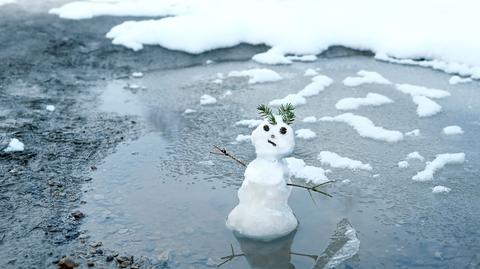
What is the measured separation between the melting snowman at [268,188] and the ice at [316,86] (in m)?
3.27

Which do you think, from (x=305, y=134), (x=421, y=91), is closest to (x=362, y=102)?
(x=421, y=91)

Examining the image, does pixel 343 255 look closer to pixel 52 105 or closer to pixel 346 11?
pixel 52 105

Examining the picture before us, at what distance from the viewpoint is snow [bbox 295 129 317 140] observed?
606 cm

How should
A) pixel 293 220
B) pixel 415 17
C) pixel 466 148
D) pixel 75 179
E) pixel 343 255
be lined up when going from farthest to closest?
pixel 415 17 < pixel 466 148 < pixel 75 179 < pixel 293 220 < pixel 343 255

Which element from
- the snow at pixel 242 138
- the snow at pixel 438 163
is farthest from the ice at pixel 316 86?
the snow at pixel 438 163

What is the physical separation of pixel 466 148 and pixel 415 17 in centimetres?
529

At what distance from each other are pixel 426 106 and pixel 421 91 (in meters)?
0.65

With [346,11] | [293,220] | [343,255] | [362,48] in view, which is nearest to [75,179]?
[293,220]

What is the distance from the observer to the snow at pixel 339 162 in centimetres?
536

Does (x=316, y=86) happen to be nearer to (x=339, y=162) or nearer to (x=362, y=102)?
(x=362, y=102)

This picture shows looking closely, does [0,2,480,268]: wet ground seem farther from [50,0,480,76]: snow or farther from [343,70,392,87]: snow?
[50,0,480,76]: snow

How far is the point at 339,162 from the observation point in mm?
5449

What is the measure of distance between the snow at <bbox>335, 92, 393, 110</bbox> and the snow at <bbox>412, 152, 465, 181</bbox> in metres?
1.60

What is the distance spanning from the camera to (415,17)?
10.4m
